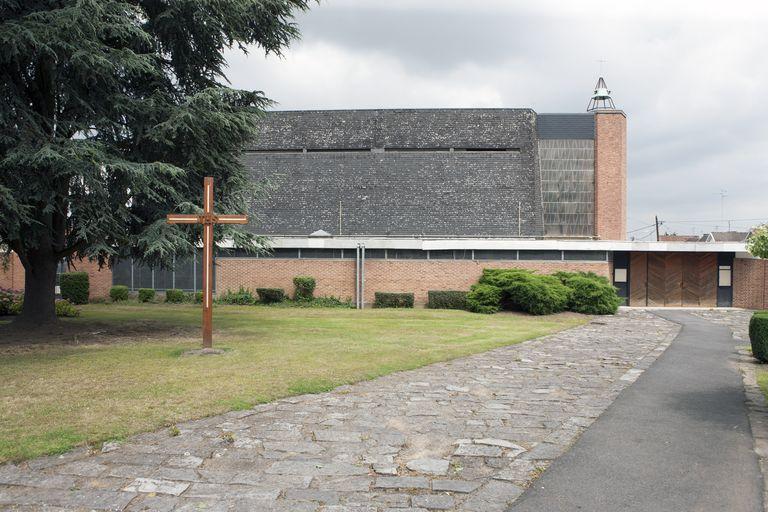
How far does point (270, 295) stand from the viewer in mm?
27266

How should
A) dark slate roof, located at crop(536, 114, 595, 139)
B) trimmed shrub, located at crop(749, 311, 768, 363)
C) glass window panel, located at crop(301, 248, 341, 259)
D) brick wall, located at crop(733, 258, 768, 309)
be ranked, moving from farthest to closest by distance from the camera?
dark slate roof, located at crop(536, 114, 595, 139)
brick wall, located at crop(733, 258, 768, 309)
glass window panel, located at crop(301, 248, 341, 259)
trimmed shrub, located at crop(749, 311, 768, 363)

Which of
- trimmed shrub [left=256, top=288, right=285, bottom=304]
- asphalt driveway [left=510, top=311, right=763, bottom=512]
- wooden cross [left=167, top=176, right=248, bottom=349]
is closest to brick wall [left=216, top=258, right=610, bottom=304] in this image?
trimmed shrub [left=256, top=288, right=285, bottom=304]

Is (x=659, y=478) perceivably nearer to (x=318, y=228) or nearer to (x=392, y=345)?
(x=392, y=345)

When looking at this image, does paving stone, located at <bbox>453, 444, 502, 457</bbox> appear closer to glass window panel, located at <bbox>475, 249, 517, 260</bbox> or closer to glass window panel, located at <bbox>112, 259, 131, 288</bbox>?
glass window panel, located at <bbox>475, 249, 517, 260</bbox>

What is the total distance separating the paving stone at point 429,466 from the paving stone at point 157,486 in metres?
1.96

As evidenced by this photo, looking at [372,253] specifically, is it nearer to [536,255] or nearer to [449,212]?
[449,212]

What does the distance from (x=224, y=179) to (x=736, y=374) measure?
41.1 ft

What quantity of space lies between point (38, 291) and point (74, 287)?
13.5 meters

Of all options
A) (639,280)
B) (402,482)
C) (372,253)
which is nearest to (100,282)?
(372,253)

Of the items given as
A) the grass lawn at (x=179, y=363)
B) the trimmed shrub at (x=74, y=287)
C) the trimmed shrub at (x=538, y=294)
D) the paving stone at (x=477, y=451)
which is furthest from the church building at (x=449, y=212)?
the paving stone at (x=477, y=451)

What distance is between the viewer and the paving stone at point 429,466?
5410 mm

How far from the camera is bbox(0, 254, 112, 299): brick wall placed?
29.7 metres

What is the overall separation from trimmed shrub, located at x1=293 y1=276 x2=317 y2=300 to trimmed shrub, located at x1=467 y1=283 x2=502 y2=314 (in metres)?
7.19

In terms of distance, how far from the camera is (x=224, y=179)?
16281mm
